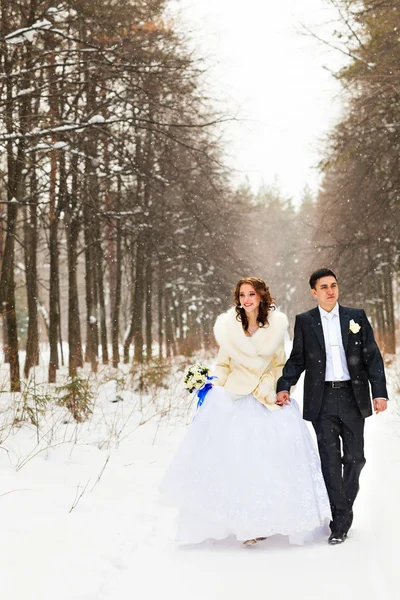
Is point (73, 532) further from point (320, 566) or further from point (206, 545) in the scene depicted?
point (320, 566)

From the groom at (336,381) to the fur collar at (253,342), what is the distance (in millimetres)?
175

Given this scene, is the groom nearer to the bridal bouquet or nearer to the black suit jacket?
A: the black suit jacket

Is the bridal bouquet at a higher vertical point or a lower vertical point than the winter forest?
lower

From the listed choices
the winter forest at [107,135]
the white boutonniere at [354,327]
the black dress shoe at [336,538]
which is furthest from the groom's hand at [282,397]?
the winter forest at [107,135]

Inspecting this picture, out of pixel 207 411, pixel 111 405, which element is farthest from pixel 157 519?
pixel 111 405

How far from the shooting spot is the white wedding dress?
4.81 meters

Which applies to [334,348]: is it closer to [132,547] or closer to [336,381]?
[336,381]

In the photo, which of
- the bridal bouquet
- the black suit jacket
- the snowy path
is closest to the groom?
the black suit jacket

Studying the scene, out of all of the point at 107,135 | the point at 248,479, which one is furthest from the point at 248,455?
the point at 107,135

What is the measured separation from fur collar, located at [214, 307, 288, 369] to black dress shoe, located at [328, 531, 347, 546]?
1442mm

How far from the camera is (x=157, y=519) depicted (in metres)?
5.57

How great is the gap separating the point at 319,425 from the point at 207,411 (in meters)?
0.95

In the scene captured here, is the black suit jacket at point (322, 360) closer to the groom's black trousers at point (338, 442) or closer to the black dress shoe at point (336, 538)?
the groom's black trousers at point (338, 442)

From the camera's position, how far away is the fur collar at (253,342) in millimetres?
5246
